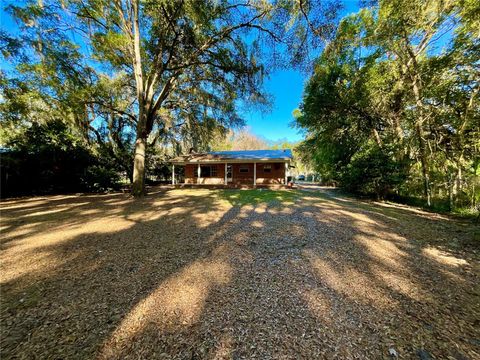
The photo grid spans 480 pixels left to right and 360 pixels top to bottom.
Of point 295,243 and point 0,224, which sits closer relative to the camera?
point 295,243

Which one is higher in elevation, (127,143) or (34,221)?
(127,143)

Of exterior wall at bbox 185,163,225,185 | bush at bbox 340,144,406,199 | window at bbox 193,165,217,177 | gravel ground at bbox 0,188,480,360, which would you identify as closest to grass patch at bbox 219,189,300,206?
bush at bbox 340,144,406,199

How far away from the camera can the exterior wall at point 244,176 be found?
1686 cm

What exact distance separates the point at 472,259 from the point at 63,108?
17.0 meters

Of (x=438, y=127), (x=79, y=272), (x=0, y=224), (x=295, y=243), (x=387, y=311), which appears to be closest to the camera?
(x=387, y=311)

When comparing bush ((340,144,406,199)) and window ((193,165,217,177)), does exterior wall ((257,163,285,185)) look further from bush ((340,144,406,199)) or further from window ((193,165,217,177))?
bush ((340,144,406,199))

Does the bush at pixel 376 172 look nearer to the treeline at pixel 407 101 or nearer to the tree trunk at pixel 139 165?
the treeline at pixel 407 101

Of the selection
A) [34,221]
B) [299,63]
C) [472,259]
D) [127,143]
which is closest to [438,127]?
[299,63]

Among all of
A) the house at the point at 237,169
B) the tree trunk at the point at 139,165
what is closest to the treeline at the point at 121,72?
the tree trunk at the point at 139,165

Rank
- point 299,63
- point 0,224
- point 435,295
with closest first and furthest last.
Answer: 1. point 435,295
2. point 0,224
3. point 299,63

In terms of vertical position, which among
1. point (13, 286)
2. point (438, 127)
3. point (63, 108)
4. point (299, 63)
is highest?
point (299, 63)

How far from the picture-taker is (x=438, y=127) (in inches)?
338

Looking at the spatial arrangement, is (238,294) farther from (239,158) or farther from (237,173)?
(237,173)

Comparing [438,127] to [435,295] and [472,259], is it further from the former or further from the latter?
[435,295]
